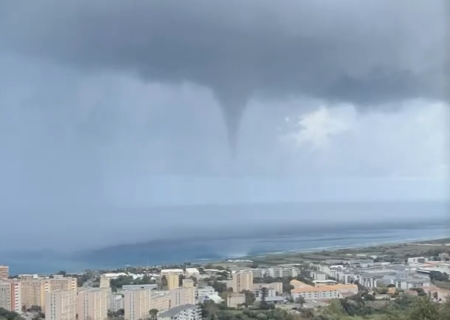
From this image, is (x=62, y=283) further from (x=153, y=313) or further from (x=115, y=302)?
(x=153, y=313)

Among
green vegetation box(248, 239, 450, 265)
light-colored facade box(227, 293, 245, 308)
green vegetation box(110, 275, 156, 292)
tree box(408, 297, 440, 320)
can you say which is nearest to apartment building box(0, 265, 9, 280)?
green vegetation box(110, 275, 156, 292)

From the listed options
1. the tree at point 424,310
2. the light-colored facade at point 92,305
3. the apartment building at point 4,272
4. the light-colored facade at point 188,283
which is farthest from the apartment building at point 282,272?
the apartment building at point 4,272

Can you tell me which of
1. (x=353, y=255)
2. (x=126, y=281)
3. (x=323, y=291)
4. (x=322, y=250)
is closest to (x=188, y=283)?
(x=126, y=281)

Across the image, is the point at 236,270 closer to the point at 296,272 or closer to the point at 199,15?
the point at 296,272

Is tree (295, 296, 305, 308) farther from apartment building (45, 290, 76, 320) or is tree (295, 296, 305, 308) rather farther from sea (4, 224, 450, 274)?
apartment building (45, 290, 76, 320)

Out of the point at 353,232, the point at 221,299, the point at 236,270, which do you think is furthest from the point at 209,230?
the point at 353,232

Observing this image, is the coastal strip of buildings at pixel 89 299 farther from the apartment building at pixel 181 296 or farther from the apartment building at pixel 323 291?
the apartment building at pixel 323 291

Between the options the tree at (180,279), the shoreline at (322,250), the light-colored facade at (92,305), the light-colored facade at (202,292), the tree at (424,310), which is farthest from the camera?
the shoreline at (322,250)
